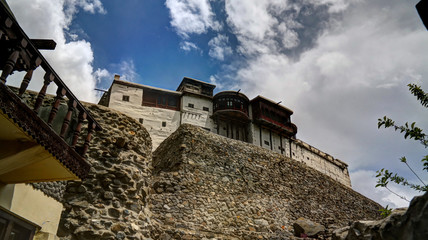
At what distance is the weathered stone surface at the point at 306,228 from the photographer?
13.9m

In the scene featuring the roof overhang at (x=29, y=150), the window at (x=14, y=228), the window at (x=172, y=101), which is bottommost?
the window at (x=14, y=228)

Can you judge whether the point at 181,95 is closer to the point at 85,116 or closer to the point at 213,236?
the point at 213,236

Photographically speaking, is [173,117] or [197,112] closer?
[173,117]

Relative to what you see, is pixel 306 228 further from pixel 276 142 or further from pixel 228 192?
pixel 276 142

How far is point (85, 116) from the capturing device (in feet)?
20.1

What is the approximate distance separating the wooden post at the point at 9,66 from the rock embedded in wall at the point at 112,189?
3.99m

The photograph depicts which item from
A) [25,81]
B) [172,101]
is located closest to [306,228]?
[25,81]

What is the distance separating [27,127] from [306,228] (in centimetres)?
1279

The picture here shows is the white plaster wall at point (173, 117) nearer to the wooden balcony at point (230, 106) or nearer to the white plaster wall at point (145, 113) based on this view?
the white plaster wall at point (145, 113)

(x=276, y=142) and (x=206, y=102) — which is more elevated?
(x=206, y=102)

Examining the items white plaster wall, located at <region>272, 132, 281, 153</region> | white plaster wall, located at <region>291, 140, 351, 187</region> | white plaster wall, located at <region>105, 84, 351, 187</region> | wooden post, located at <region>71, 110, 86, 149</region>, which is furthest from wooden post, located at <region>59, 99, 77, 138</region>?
white plaster wall, located at <region>291, 140, 351, 187</region>

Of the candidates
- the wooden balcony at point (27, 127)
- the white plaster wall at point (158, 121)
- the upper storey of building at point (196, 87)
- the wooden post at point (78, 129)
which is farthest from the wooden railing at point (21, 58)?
the upper storey of building at point (196, 87)

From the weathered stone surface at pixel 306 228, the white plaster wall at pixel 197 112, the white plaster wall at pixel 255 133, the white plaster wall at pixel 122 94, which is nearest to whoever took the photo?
the weathered stone surface at pixel 306 228

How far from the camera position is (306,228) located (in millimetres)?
14242
